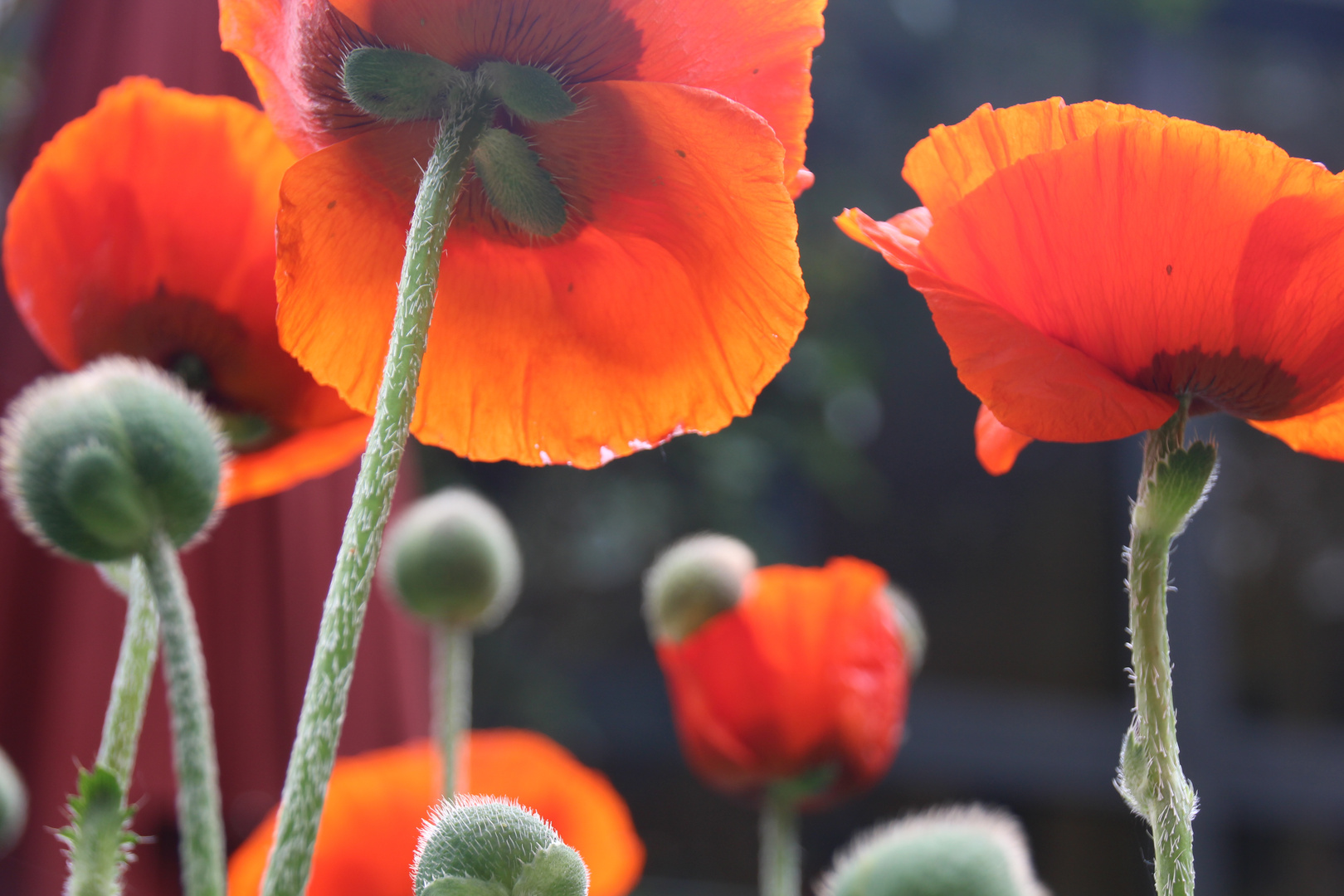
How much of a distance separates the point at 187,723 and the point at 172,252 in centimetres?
16

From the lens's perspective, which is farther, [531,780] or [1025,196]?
[531,780]

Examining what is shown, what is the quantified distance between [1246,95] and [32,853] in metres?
3.10

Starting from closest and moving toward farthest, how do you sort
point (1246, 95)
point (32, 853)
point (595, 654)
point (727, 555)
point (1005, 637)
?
point (727, 555)
point (32, 853)
point (595, 654)
point (1005, 637)
point (1246, 95)

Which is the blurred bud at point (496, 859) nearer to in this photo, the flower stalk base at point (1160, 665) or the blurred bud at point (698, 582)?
the flower stalk base at point (1160, 665)

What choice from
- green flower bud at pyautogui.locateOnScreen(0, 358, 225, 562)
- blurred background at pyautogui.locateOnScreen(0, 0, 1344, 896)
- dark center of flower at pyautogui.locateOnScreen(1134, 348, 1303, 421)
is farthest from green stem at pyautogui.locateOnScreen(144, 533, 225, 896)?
blurred background at pyautogui.locateOnScreen(0, 0, 1344, 896)

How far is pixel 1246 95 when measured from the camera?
118 inches

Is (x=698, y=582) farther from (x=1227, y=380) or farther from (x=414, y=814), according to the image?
(x=1227, y=380)

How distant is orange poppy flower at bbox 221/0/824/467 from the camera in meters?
0.25

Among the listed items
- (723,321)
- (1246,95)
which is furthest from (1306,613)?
(723,321)

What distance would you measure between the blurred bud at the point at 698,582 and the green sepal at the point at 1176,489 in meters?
0.25

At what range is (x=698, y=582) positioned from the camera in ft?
1.60

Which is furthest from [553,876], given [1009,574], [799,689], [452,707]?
[1009,574]

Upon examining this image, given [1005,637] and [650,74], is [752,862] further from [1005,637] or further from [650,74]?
[650,74]

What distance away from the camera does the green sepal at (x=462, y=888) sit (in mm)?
211
